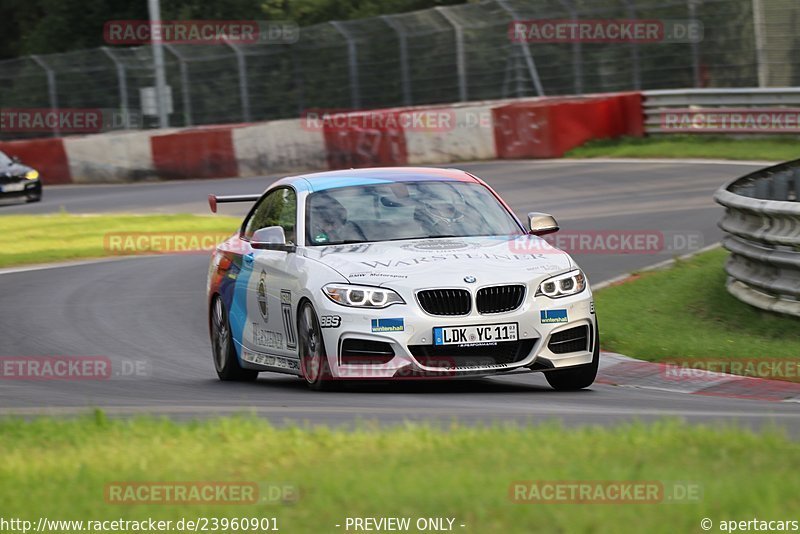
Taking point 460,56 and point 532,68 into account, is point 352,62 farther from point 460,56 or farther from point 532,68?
point 532,68

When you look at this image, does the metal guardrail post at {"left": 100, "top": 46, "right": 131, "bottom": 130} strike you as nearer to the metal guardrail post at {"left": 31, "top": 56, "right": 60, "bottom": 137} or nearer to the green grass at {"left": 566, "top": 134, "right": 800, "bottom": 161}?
the metal guardrail post at {"left": 31, "top": 56, "right": 60, "bottom": 137}

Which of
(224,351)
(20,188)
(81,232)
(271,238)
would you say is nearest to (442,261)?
(271,238)

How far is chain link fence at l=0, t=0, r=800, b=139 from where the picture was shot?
100 feet

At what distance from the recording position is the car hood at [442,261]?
9117 mm

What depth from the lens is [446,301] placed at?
29.8 feet

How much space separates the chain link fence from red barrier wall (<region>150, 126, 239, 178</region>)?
3677 mm

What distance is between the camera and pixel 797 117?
28125 millimetres

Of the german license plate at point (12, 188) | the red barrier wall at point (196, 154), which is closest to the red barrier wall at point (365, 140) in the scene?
the red barrier wall at point (196, 154)

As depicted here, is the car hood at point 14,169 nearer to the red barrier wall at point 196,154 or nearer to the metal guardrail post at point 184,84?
the red barrier wall at point 196,154

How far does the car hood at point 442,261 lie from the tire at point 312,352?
1.16 feet

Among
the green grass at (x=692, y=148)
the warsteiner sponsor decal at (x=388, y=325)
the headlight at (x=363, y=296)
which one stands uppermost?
the headlight at (x=363, y=296)

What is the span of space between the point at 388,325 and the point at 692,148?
21013 mm

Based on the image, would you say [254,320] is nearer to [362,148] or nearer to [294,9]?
[362,148]

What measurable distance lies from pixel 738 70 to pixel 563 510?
1057 inches
